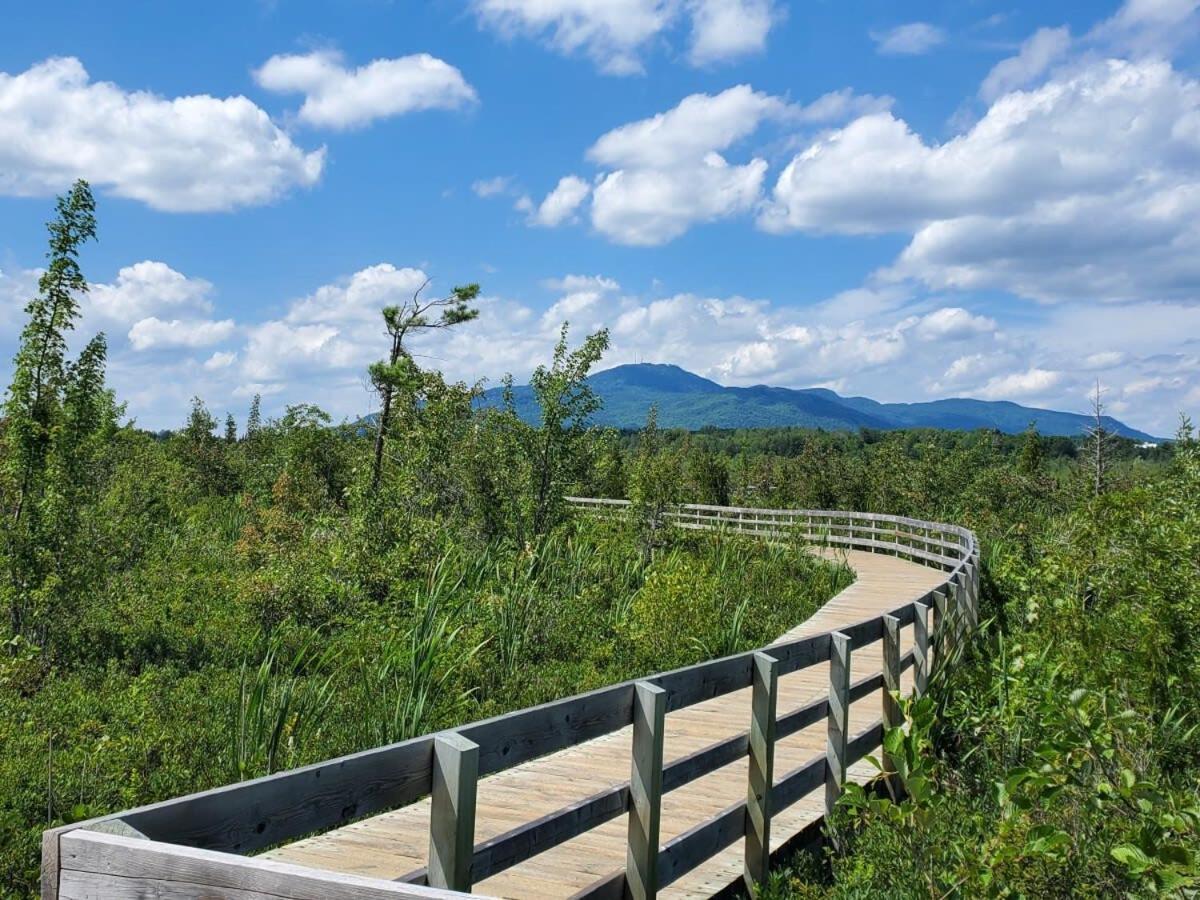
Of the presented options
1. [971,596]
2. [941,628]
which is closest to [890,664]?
[941,628]

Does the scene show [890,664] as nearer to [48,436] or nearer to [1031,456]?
[48,436]

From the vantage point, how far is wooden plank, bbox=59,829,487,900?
6.90ft

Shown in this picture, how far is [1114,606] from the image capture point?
9.60m

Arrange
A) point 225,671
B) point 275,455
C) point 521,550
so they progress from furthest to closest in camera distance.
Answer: point 275,455 < point 521,550 < point 225,671

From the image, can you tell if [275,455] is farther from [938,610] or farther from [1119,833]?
[1119,833]

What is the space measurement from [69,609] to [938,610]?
35.7 ft

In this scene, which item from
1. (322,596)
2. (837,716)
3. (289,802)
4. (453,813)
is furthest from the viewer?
(322,596)

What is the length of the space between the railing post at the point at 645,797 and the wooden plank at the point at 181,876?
2.40 meters

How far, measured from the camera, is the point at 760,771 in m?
5.34

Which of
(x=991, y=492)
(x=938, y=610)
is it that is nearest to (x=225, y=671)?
(x=938, y=610)

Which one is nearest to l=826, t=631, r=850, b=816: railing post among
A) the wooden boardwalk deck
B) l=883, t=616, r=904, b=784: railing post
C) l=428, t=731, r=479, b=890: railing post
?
the wooden boardwalk deck

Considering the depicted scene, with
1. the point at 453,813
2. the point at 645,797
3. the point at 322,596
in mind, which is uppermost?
the point at 453,813

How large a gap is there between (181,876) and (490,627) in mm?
9791

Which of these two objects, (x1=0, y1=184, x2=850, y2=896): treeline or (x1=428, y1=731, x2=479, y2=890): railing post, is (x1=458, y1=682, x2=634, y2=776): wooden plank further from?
(x1=0, y1=184, x2=850, y2=896): treeline
